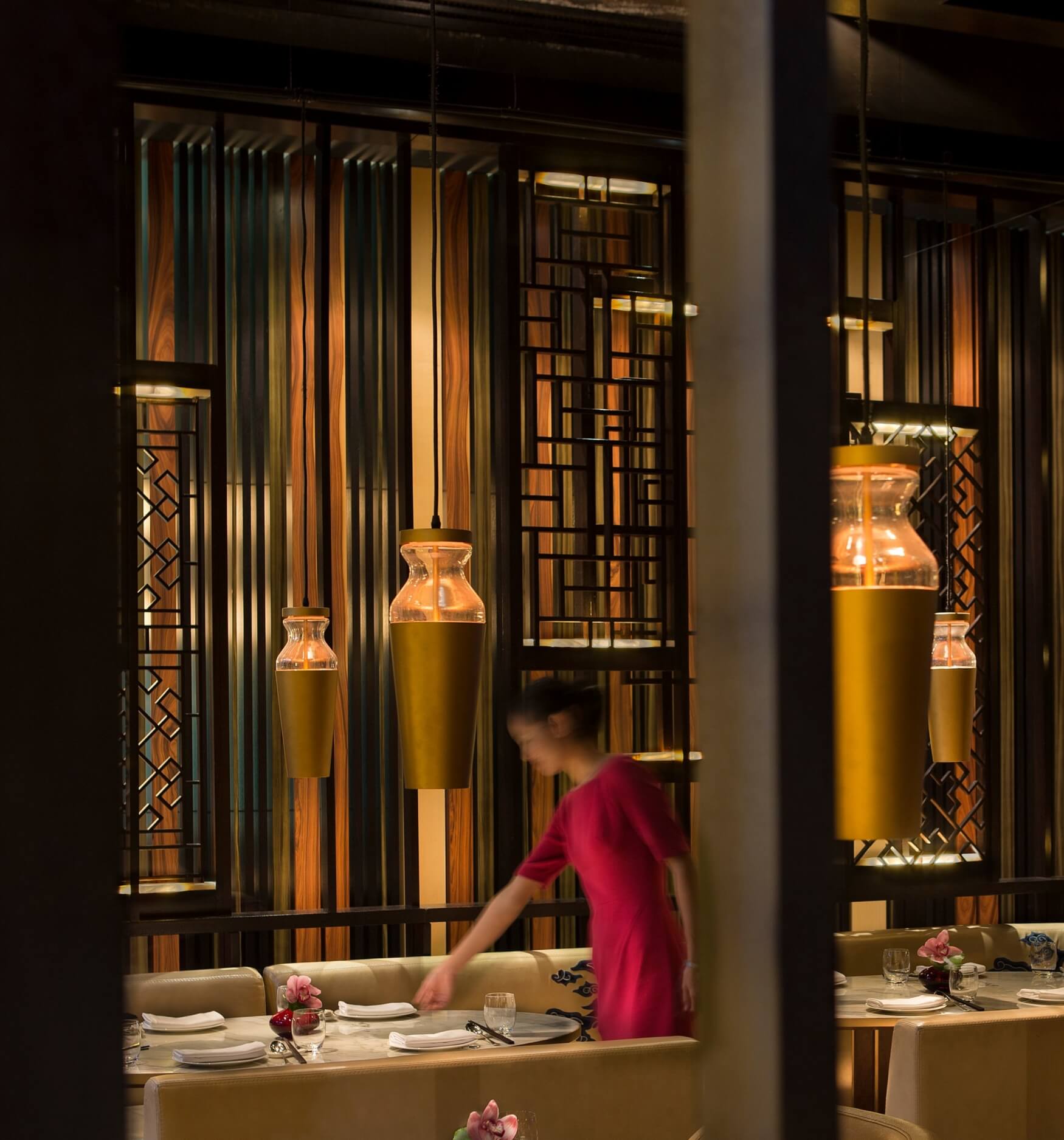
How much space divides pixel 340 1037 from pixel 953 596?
289cm

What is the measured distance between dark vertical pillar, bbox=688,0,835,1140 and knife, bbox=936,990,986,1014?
3615 mm

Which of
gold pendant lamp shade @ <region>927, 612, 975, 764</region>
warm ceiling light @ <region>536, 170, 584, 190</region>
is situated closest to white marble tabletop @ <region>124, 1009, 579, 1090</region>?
gold pendant lamp shade @ <region>927, 612, 975, 764</region>

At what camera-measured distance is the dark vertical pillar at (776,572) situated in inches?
18.8

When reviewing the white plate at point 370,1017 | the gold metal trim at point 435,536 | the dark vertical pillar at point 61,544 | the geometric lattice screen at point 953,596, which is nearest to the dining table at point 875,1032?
the geometric lattice screen at point 953,596

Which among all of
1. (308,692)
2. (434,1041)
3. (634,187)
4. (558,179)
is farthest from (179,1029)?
(634,187)

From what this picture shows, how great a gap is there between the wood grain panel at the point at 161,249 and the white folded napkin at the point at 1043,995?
3.47m

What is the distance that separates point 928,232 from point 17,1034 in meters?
6.09

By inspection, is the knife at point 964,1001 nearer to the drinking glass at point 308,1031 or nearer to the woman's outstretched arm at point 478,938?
the woman's outstretched arm at point 478,938

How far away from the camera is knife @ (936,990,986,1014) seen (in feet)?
12.4

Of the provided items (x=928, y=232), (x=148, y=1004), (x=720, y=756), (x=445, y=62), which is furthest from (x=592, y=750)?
(x=928, y=232)

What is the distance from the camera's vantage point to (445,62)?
4043mm

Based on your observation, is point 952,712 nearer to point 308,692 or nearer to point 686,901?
point 686,901

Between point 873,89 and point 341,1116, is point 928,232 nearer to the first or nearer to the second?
point 873,89

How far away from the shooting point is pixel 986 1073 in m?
2.79
